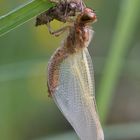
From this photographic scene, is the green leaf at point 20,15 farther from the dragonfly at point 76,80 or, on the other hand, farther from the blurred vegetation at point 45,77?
the blurred vegetation at point 45,77

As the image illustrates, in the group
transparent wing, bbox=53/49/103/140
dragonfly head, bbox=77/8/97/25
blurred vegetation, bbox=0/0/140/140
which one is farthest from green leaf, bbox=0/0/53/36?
blurred vegetation, bbox=0/0/140/140

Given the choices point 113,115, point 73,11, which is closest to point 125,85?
point 113,115

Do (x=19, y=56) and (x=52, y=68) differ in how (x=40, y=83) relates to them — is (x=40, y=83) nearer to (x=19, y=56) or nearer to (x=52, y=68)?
(x=19, y=56)

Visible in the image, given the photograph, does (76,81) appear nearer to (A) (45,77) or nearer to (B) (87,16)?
(B) (87,16)

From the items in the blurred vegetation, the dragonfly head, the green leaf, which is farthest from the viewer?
the blurred vegetation

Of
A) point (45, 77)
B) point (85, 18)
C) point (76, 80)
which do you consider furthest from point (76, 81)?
point (45, 77)

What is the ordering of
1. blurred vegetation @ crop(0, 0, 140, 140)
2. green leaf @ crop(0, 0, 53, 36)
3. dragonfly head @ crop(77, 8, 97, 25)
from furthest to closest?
blurred vegetation @ crop(0, 0, 140, 140) → dragonfly head @ crop(77, 8, 97, 25) → green leaf @ crop(0, 0, 53, 36)

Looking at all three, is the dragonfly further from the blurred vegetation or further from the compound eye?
the blurred vegetation
